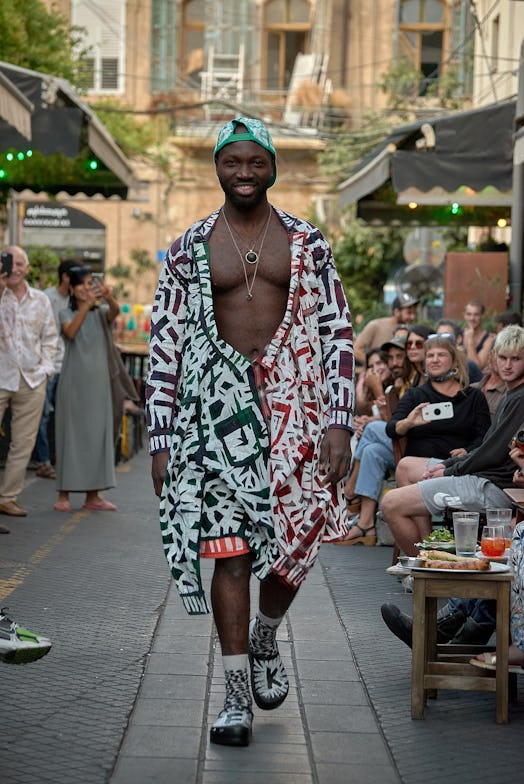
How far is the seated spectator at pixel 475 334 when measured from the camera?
48.4 feet

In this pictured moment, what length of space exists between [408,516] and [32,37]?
1744 centimetres

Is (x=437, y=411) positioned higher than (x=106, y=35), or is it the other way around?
→ (x=106, y=35)

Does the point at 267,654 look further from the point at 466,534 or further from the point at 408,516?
the point at 408,516

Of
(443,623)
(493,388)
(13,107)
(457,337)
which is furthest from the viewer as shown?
(457,337)

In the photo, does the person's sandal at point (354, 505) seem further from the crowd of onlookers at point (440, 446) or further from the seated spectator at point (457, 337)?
the seated spectator at point (457, 337)

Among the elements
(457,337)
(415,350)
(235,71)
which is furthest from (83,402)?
(235,71)

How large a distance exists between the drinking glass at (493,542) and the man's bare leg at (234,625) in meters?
1.35

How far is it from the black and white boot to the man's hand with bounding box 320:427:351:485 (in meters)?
0.80

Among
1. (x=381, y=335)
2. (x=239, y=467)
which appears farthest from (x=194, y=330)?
(x=381, y=335)

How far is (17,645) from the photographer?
17.6 feet

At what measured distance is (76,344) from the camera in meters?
12.6

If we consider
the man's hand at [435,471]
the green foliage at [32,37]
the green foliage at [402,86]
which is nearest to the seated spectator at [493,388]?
the man's hand at [435,471]

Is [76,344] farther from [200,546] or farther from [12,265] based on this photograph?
[200,546]

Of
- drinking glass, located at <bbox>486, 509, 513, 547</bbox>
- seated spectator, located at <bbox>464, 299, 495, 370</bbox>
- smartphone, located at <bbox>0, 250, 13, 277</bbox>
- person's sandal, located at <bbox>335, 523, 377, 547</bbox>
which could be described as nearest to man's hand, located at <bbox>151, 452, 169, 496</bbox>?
drinking glass, located at <bbox>486, 509, 513, 547</bbox>
